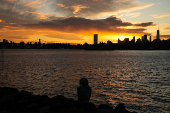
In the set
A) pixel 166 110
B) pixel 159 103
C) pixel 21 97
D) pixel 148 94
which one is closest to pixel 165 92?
pixel 148 94

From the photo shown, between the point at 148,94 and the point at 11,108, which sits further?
the point at 148,94

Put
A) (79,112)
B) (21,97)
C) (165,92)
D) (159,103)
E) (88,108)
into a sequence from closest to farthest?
(79,112) < (88,108) < (21,97) < (159,103) < (165,92)

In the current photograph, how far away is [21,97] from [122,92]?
13.1 m

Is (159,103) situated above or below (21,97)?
below

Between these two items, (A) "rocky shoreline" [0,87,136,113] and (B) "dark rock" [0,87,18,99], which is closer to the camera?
(A) "rocky shoreline" [0,87,136,113]

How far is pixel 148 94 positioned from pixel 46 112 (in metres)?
14.7

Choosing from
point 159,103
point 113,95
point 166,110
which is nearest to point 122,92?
point 113,95

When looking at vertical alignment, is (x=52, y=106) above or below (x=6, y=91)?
above

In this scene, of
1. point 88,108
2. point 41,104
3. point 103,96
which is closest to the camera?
point 88,108

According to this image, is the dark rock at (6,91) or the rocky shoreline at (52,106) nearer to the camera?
the rocky shoreline at (52,106)

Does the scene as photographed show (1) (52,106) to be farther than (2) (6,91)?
No

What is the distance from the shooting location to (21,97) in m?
13.9

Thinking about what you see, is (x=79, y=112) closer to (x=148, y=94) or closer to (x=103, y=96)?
(x=103, y=96)

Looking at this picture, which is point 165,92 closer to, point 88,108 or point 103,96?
point 103,96
